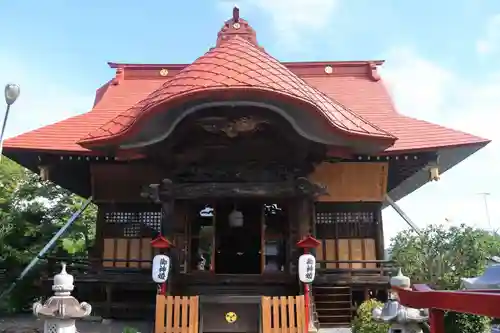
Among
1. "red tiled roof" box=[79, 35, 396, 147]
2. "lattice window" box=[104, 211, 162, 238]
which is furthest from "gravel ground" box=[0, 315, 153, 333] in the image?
"red tiled roof" box=[79, 35, 396, 147]

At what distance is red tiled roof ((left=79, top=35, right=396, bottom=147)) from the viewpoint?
9148mm

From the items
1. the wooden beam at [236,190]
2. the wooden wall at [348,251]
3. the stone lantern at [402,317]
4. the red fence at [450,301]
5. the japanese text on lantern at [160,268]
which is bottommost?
the stone lantern at [402,317]

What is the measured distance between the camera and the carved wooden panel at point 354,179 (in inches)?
470

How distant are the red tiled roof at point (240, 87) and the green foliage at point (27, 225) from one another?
22.4 ft

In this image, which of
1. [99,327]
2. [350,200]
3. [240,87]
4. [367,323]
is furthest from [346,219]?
[99,327]

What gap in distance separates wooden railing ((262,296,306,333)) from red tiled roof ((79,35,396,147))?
3.32m

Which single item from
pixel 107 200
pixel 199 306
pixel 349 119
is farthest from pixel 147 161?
pixel 349 119

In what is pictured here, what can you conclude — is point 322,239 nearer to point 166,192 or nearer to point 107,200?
point 166,192

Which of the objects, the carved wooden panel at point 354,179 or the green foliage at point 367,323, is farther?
the carved wooden panel at point 354,179

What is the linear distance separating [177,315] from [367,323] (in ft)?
11.0

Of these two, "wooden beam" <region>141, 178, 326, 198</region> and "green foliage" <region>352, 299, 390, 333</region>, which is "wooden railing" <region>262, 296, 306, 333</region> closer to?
"green foliage" <region>352, 299, 390, 333</region>

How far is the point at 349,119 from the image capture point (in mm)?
10062

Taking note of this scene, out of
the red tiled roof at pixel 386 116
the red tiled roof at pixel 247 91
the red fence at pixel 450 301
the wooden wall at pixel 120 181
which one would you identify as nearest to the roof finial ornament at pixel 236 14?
the red tiled roof at pixel 247 91

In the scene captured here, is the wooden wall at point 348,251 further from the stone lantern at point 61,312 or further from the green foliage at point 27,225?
the green foliage at point 27,225
